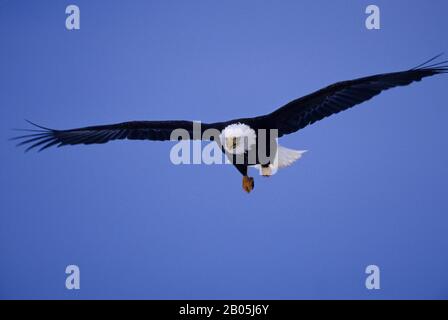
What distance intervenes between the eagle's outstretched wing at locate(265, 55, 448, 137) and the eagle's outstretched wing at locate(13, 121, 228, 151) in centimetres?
62

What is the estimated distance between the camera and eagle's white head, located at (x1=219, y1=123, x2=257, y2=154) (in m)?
6.64

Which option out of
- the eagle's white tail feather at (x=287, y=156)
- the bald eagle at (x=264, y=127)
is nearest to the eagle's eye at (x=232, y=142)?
the bald eagle at (x=264, y=127)

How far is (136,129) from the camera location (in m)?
7.11

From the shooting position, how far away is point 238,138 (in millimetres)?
6648

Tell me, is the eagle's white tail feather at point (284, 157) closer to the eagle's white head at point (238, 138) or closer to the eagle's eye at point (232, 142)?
the eagle's white head at point (238, 138)

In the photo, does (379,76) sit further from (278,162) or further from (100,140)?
(100,140)

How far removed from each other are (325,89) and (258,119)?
30.3 inches

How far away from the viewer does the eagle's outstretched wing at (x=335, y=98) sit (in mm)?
6043

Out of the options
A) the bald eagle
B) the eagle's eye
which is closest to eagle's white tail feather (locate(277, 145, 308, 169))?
the bald eagle

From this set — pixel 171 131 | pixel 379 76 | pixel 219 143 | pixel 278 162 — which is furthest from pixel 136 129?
pixel 379 76

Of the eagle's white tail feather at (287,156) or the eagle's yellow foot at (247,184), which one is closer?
the eagle's yellow foot at (247,184)

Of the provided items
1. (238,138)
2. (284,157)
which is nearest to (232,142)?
(238,138)

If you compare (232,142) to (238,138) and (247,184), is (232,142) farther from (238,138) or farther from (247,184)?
(247,184)
